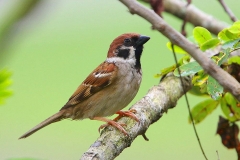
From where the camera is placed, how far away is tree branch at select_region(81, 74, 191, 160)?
157 centimetres

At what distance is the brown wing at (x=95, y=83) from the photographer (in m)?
2.60

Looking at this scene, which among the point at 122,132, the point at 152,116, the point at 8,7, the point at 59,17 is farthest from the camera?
the point at 59,17

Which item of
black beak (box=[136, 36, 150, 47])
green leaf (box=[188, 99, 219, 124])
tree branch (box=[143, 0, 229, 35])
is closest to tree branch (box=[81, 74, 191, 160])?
green leaf (box=[188, 99, 219, 124])

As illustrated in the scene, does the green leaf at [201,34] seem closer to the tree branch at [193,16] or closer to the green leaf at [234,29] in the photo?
the green leaf at [234,29]

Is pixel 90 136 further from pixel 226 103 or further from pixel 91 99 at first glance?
pixel 226 103

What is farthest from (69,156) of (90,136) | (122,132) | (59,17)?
(122,132)

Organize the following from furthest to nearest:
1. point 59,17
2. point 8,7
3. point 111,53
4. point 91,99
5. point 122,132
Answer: point 59,17
point 111,53
point 91,99
point 122,132
point 8,7

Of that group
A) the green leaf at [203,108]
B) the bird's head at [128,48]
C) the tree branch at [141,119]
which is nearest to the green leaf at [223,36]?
the tree branch at [141,119]

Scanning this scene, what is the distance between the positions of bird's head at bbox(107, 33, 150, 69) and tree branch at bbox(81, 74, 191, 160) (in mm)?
259

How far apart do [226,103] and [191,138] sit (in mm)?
3808

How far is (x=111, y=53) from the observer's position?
2.82 metres

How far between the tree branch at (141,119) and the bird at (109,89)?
18cm

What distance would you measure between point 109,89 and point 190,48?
71.7 inches

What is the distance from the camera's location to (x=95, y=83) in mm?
2631
